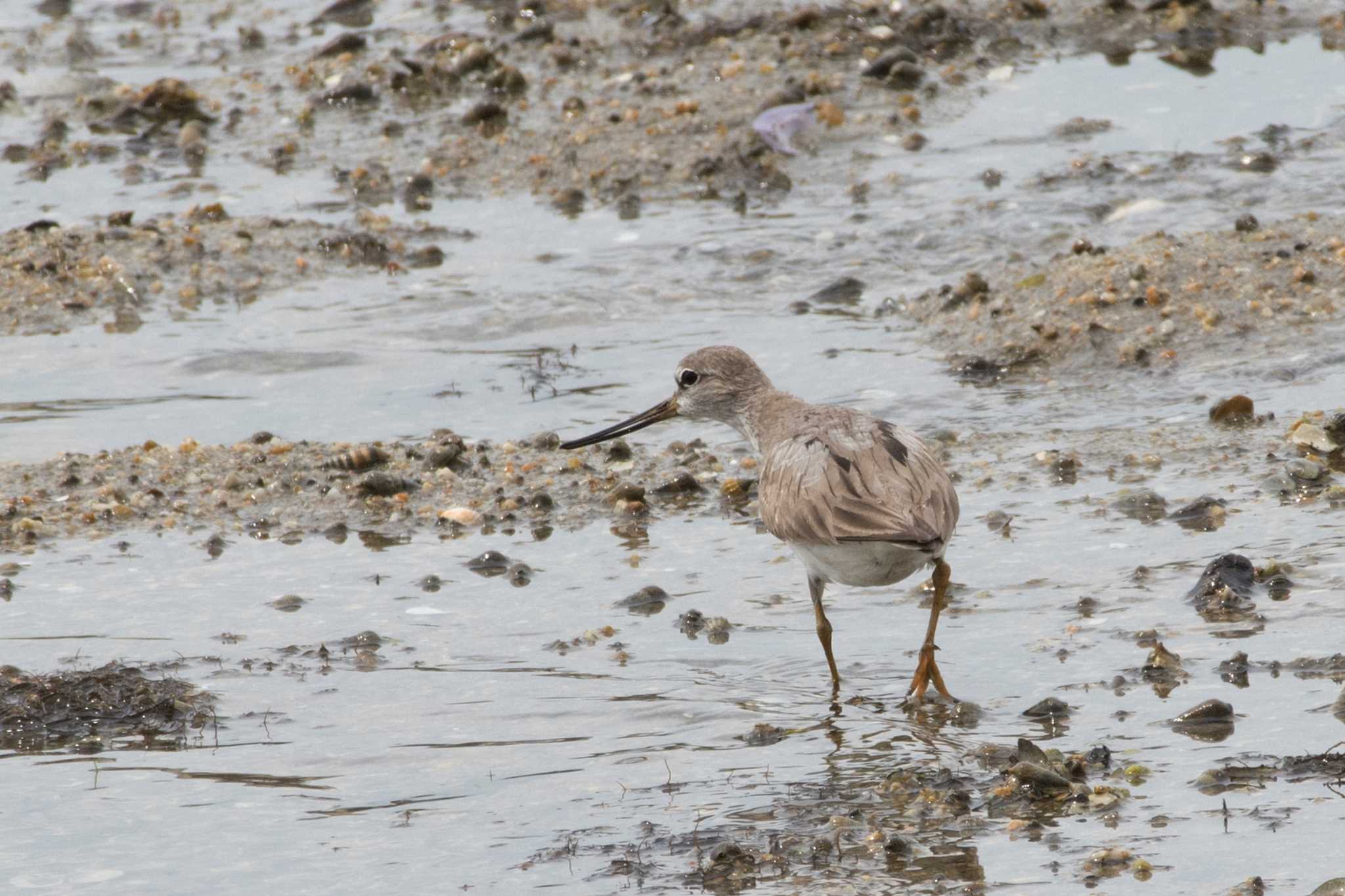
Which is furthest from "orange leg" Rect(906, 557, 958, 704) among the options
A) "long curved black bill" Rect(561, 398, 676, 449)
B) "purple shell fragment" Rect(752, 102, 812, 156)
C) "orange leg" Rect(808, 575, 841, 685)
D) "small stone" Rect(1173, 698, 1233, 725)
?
"purple shell fragment" Rect(752, 102, 812, 156)

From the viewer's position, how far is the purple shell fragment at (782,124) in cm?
1374

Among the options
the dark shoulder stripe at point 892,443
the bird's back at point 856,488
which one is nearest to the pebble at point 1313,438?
the bird's back at point 856,488

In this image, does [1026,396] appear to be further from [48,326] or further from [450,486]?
[48,326]

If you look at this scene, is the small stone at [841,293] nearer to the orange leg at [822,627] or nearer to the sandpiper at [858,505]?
the sandpiper at [858,505]

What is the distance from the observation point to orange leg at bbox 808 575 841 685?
687 cm

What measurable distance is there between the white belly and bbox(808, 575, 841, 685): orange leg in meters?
0.04

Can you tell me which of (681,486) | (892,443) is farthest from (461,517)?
(892,443)

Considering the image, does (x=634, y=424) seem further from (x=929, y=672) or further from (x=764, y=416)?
(x=929, y=672)

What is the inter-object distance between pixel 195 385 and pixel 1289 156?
25.2ft

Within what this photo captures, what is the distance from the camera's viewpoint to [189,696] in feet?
22.5

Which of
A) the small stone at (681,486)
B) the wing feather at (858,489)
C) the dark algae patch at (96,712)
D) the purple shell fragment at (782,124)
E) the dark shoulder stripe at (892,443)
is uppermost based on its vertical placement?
the purple shell fragment at (782,124)

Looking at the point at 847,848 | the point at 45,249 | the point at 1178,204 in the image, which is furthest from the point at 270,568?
the point at 1178,204

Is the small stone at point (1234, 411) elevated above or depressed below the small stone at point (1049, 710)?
above

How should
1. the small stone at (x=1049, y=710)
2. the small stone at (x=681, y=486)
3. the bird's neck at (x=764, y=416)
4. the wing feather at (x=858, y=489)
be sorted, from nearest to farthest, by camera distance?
1. the small stone at (x=1049, y=710)
2. the wing feather at (x=858, y=489)
3. the bird's neck at (x=764, y=416)
4. the small stone at (x=681, y=486)
